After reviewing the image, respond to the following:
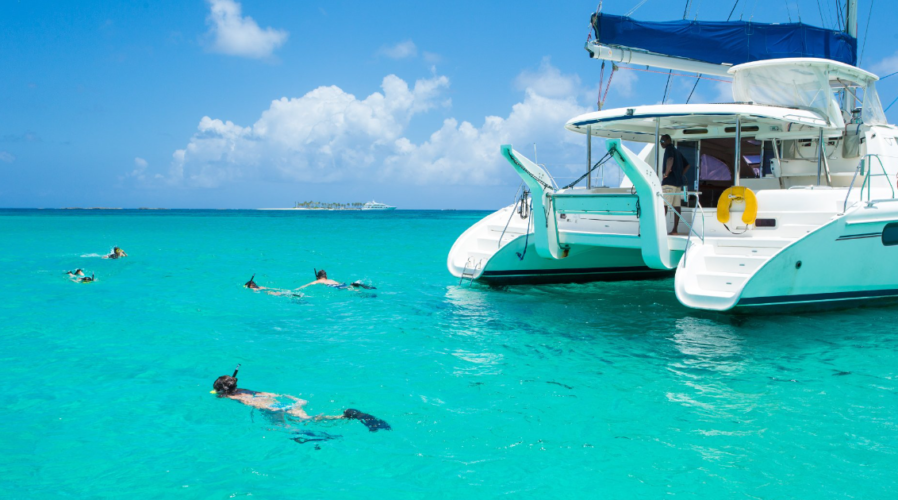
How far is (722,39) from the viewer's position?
1139cm

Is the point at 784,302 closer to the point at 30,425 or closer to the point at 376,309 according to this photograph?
the point at 376,309

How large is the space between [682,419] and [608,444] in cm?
85

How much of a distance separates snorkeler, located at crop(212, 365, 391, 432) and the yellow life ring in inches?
217

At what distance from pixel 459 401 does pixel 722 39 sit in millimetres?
9023

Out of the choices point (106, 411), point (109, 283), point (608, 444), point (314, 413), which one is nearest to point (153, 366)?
point (106, 411)

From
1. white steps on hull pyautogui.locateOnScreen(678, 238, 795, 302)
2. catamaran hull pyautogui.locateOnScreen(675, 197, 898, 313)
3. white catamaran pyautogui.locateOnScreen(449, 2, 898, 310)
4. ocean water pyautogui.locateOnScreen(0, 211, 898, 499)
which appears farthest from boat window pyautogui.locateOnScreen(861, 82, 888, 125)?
white steps on hull pyautogui.locateOnScreen(678, 238, 795, 302)

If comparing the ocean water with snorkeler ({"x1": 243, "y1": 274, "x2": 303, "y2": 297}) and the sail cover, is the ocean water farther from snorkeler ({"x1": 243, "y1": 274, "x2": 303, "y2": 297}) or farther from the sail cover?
the sail cover

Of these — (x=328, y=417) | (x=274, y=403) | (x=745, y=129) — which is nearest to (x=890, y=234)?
(x=745, y=129)

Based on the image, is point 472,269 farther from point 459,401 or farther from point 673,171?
point 459,401

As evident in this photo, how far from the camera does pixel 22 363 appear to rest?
23.5ft

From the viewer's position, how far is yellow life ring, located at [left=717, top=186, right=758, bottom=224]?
26.7 feet

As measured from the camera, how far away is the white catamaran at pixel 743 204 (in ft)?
25.4

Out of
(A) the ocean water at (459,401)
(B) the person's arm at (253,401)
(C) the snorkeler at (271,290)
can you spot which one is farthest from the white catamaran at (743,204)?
Result: (B) the person's arm at (253,401)

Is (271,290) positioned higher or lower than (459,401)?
higher
